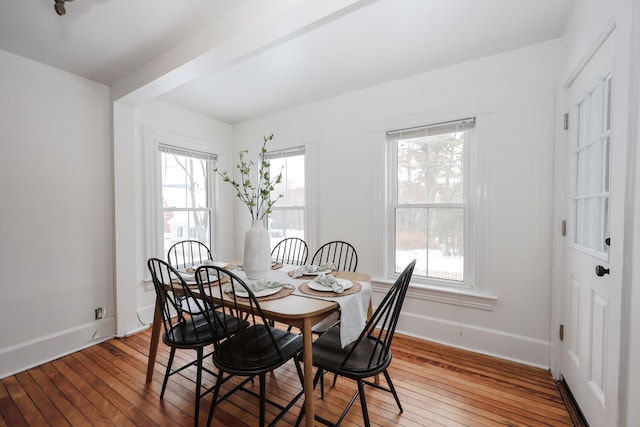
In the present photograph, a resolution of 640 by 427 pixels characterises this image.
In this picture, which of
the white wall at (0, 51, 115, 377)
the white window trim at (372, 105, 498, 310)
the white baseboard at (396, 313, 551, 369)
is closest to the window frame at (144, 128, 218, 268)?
the white wall at (0, 51, 115, 377)

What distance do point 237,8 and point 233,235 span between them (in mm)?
2974

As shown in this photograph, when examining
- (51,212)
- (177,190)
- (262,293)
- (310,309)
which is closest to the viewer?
(310,309)

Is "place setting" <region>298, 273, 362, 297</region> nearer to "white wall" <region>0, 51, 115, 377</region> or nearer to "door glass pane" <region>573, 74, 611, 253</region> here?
"door glass pane" <region>573, 74, 611, 253</region>

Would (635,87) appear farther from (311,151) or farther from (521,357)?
(311,151)

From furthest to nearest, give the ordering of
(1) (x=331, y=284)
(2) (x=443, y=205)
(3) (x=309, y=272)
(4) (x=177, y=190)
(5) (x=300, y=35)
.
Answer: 1. (4) (x=177, y=190)
2. (2) (x=443, y=205)
3. (3) (x=309, y=272)
4. (5) (x=300, y=35)
5. (1) (x=331, y=284)

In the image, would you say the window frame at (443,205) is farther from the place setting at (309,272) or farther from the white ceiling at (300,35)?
the place setting at (309,272)

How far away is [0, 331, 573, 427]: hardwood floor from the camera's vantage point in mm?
1699

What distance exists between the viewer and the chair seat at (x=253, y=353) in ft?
4.83

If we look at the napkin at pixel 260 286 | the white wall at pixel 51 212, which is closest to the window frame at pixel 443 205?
the napkin at pixel 260 286

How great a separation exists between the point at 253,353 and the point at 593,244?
2.05 metres

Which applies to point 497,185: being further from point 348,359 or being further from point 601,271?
point 348,359

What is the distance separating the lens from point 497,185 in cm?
235

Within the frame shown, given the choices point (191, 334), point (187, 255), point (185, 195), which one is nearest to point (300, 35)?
point (191, 334)

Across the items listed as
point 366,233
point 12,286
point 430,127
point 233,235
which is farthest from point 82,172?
point 430,127
